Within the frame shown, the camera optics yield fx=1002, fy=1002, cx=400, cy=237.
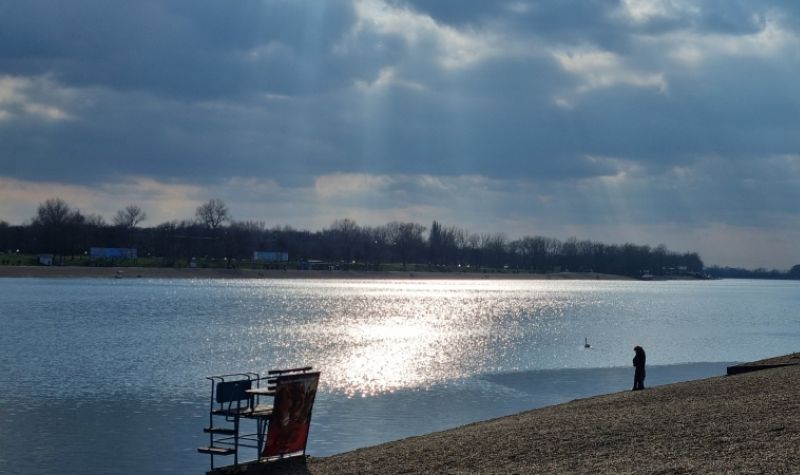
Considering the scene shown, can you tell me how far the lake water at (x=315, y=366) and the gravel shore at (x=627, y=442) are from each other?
12.8ft

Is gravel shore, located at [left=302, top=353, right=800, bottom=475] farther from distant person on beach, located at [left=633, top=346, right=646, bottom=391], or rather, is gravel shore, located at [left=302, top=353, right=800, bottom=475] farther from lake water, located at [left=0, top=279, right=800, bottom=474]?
distant person on beach, located at [left=633, top=346, right=646, bottom=391]

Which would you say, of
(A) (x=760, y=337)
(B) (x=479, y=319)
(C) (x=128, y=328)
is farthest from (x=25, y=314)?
(A) (x=760, y=337)

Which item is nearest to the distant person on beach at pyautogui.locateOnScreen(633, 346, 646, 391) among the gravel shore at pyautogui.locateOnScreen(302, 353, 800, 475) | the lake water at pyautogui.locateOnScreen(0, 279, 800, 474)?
the lake water at pyautogui.locateOnScreen(0, 279, 800, 474)

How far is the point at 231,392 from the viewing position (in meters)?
19.1

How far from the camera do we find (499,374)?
42.7m

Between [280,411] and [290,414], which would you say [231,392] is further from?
[290,414]

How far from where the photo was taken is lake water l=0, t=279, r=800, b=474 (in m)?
25.0

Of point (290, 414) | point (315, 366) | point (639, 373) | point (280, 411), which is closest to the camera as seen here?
point (280, 411)

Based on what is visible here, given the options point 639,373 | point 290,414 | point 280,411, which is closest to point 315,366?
point 639,373

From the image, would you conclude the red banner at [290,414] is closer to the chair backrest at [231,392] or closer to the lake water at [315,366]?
the chair backrest at [231,392]

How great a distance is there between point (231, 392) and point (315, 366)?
24885 millimetres

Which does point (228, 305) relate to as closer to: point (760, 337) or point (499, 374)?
point (760, 337)

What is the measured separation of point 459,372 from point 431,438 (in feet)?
71.5

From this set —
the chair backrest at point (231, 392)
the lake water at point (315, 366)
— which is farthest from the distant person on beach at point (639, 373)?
the chair backrest at point (231, 392)
